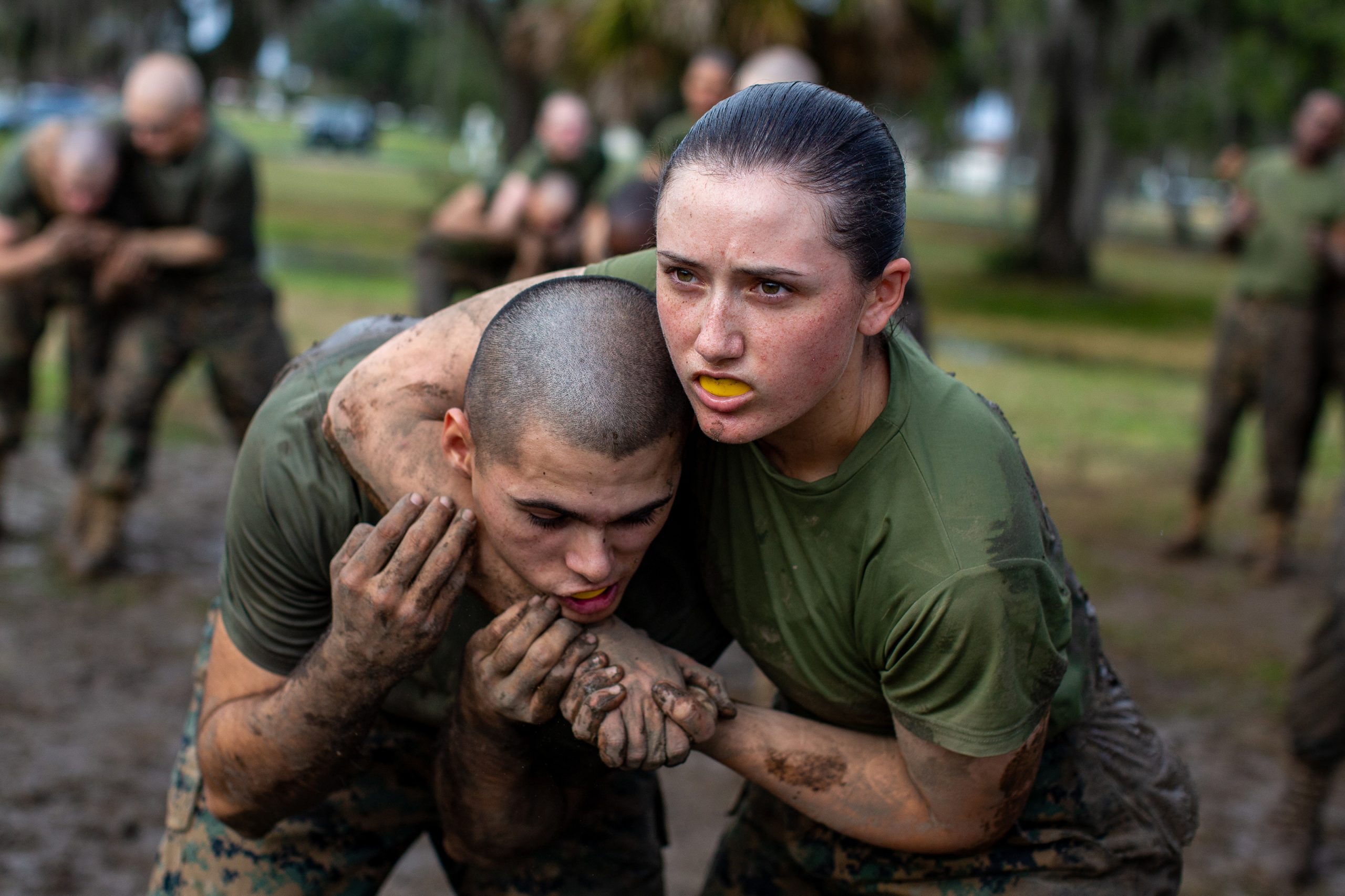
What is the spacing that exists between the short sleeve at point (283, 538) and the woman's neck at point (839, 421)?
33.9 inches

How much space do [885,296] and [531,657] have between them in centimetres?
85

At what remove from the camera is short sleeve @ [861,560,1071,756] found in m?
2.26

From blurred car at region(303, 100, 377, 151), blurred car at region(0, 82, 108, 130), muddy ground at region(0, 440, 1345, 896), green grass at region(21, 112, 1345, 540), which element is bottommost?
blurred car at region(303, 100, 377, 151)

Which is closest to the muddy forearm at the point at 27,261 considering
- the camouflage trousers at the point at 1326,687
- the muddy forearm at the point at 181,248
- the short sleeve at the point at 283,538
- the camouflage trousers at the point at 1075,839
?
the muddy forearm at the point at 181,248

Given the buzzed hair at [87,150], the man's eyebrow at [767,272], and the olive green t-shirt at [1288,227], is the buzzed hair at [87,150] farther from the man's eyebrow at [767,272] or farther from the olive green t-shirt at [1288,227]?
the olive green t-shirt at [1288,227]

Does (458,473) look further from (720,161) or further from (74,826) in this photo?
(74,826)

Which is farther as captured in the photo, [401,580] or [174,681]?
[174,681]

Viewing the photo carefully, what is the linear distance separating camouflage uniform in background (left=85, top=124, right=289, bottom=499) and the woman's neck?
4459 millimetres

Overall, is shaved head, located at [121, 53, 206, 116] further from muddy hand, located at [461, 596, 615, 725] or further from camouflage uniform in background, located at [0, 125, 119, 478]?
muddy hand, located at [461, 596, 615, 725]

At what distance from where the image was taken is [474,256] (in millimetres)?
7832

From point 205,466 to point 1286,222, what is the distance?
619 centimetres

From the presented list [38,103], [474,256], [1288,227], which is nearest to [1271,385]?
[1288,227]

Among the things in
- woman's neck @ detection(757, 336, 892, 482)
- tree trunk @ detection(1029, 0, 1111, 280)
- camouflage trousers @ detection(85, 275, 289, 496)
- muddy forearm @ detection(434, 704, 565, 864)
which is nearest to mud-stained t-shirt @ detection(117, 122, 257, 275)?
camouflage trousers @ detection(85, 275, 289, 496)

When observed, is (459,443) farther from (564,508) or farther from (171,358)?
(171,358)
